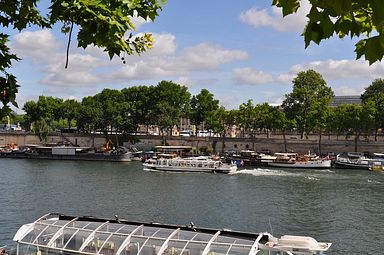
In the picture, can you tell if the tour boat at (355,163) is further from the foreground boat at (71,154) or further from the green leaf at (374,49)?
the green leaf at (374,49)

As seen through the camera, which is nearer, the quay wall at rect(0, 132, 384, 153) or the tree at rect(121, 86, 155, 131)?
the quay wall at rect(0, 132, 384, 153)

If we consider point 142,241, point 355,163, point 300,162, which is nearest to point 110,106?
point 300,162

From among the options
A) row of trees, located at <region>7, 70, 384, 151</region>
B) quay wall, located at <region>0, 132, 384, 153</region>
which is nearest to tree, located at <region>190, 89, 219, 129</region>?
row of trees, located at <region>7, 70, 384, 151</region>

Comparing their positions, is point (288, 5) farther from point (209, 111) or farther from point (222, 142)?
point (209, 111)

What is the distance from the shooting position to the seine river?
3028cm

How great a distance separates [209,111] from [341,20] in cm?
10613

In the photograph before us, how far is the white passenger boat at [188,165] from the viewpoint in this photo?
67.9m

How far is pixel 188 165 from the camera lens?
70438 millimetres

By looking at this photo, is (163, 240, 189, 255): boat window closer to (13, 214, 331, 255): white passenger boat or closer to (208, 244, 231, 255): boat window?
(13, 214, 331, 255): white passenger boat

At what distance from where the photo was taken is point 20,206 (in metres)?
37.2

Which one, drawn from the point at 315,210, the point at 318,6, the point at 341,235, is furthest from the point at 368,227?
the point at 318,6

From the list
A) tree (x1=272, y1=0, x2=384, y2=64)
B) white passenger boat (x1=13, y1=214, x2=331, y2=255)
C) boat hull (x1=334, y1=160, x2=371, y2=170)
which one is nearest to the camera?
tree (x1=272, y1=0, x2=384, y2=64)

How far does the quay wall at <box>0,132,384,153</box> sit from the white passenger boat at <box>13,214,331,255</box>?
7380 centimetres

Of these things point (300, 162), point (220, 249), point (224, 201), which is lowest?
point (224, 201)
